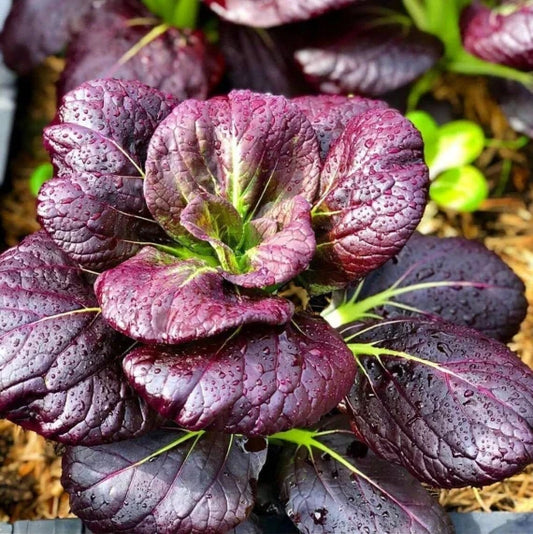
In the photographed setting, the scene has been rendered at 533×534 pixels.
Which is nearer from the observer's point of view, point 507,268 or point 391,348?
point 391,348

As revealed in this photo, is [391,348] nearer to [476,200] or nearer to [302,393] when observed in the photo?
[302,393]

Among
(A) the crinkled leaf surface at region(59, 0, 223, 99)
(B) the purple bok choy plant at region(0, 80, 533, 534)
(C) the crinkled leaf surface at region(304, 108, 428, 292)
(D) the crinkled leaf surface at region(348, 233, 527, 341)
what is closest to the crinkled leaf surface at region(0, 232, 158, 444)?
(B) the purple bok choy plant at region(0, 80, 533, 534)

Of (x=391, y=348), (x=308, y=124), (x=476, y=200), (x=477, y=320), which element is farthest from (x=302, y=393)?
(x=476, y=200)

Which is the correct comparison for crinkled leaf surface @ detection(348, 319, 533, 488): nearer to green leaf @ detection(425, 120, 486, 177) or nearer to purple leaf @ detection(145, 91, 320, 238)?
purple leaf @ detection(145, 91, 320, 238)

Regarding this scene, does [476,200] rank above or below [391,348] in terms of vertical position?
below

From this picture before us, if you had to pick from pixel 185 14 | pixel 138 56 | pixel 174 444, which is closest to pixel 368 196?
pixel 174 444

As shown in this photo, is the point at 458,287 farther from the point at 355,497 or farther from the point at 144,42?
the point at 144,42
